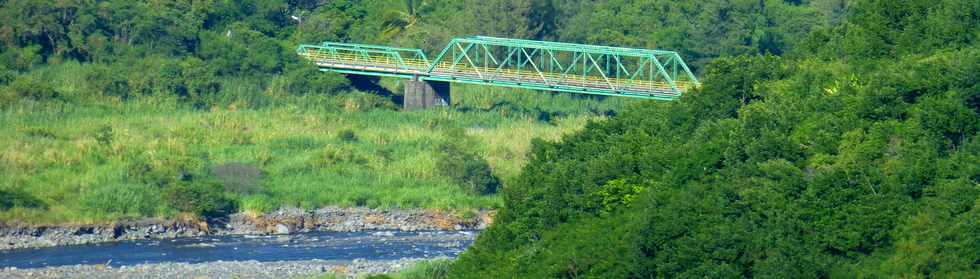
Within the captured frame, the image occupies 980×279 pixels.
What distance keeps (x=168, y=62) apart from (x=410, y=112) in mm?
8701

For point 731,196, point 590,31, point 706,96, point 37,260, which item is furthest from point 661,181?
point 590,31

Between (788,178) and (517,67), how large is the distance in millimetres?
38950

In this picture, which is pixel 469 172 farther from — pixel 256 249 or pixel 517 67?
pixel 517 67

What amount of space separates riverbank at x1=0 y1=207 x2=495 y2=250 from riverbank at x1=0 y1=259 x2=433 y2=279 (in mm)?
4673

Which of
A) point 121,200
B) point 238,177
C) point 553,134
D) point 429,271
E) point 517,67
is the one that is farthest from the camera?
point 517,67

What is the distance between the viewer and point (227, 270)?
51844 mm

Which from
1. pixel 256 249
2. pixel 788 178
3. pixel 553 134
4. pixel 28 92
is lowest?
pixel 256 249

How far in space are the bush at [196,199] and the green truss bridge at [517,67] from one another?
16.8m

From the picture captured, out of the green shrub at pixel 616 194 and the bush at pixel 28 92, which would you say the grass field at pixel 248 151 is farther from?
the green shrub at pixel 616 194

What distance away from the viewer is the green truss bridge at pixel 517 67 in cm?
7469

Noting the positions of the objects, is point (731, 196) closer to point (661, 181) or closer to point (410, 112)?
point (661, 181)

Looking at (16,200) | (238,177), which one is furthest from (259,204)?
(16,200)

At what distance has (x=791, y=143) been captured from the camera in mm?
43750

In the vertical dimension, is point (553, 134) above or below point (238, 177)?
below
